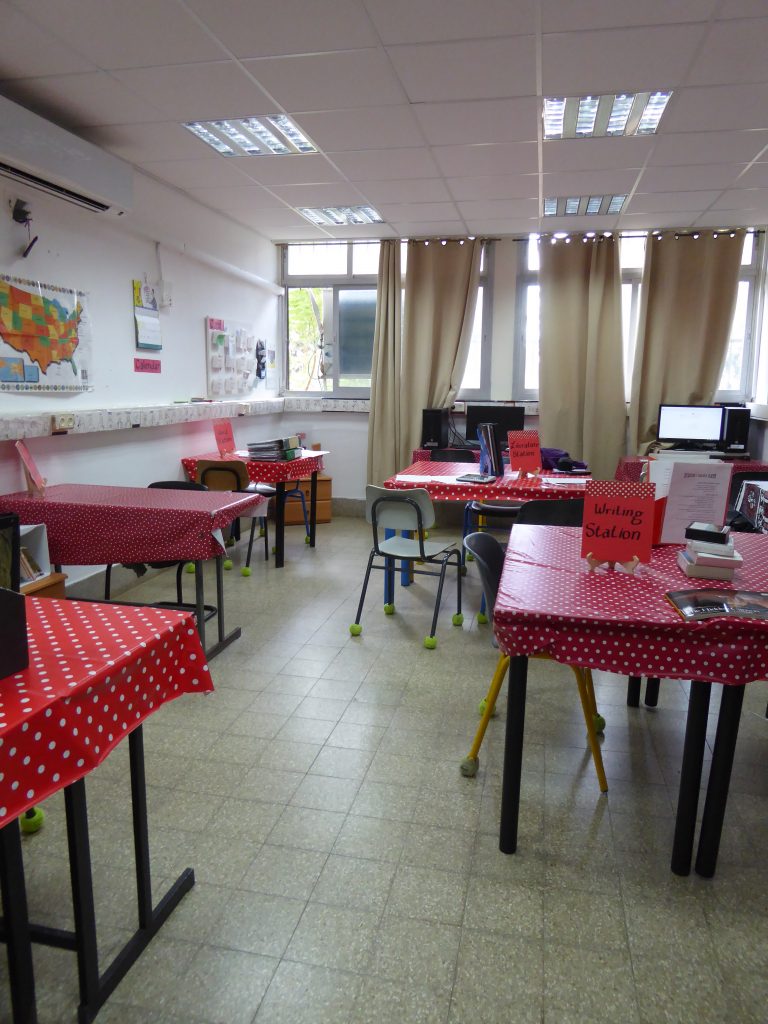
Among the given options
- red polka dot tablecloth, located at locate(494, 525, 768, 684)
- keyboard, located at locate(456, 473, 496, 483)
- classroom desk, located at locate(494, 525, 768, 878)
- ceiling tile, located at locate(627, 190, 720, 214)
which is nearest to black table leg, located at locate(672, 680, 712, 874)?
classroom desk, located at locate(494, 525, 768, 878)

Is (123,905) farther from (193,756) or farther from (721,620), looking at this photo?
(721,620)

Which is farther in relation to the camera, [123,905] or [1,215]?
[1,215]

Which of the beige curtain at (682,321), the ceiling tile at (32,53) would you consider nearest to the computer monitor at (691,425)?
the beige curtain at (682,321)

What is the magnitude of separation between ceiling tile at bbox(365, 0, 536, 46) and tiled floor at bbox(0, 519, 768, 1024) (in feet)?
9.00

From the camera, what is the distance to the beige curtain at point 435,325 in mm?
6211

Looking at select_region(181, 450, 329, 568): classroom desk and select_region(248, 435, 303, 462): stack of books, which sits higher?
select_region(248, 435, 303, 462): stack of books

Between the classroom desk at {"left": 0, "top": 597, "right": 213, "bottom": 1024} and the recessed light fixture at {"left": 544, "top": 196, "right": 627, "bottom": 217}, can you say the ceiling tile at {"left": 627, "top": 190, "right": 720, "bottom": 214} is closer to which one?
the recessed light fixture at {"left": 544, "top": 196, "right": 627, "bottom": 217}

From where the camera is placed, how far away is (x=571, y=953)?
63.6 inches

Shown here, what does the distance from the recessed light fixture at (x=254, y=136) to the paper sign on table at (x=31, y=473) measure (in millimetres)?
1977

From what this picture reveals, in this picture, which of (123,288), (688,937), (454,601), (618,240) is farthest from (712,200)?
(688,937)

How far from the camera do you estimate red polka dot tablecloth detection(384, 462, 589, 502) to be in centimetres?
380

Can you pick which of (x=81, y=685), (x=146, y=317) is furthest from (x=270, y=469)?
(x=81, y=685)

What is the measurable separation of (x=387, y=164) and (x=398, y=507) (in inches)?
88.5

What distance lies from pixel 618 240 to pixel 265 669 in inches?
191
